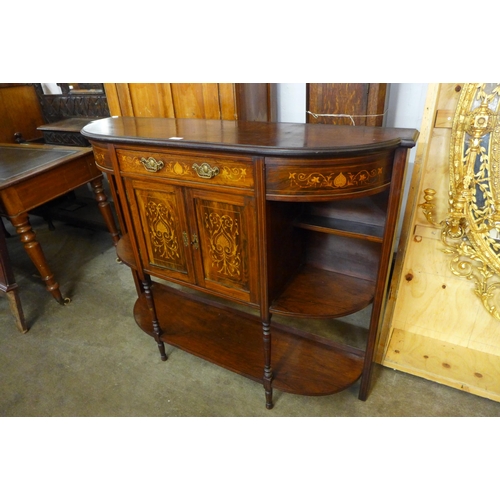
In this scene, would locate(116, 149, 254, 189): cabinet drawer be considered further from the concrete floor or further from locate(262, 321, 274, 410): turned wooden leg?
the concrete floor

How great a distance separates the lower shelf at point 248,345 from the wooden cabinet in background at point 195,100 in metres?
0.98

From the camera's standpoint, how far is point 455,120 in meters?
1.33

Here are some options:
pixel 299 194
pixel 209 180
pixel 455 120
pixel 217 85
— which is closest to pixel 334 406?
pixel 299 194

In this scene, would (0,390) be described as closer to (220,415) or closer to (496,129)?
(220,415)

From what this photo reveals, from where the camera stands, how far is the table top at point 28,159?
206cm

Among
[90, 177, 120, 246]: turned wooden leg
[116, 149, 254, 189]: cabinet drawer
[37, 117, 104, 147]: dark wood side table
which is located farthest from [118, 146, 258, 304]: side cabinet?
[37, 117, 104, 147]: dark wood side table

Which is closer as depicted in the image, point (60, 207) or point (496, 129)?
point (496, 129)

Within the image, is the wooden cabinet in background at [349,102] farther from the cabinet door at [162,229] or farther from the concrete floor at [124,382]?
the concrete floor at [124,382]

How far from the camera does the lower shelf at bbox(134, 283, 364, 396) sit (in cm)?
156

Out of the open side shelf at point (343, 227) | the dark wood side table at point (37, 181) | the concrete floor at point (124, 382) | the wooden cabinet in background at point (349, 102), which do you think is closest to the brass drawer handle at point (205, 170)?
the open side shelf at point (343, 227)

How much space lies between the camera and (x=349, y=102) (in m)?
1.52

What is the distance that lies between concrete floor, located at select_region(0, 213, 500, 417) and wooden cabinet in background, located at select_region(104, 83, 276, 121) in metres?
1.19

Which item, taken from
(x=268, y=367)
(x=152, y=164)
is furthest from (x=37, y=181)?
(x=268, y=367)

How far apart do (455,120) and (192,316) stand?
148 centimetres
